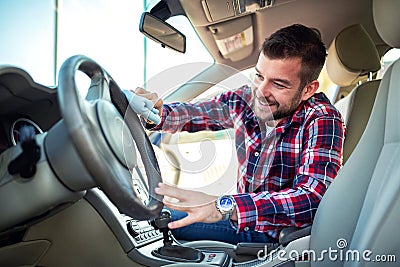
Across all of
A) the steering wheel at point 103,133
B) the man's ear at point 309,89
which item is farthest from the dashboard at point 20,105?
the man's ear at point 309,89

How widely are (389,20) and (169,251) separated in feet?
2.98

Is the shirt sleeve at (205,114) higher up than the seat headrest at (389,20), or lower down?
lower down

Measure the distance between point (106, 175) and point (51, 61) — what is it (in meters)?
1.33

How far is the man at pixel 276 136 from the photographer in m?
1.27

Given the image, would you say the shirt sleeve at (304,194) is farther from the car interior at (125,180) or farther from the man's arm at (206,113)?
the man's arm at (206,113)

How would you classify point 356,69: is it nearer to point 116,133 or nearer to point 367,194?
point 367,194

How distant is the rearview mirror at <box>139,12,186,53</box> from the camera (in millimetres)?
1709

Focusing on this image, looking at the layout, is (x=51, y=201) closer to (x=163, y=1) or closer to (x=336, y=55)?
(x=163, y=1)

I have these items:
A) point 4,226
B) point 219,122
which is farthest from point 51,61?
point 4,226

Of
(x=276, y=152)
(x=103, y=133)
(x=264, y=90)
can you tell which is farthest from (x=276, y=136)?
(x=103, y=133)

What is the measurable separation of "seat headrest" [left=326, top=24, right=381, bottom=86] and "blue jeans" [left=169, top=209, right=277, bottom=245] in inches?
36.1

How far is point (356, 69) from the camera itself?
202 cm

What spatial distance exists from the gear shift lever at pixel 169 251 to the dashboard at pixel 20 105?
48 centimetres

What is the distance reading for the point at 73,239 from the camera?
47.8 inches
